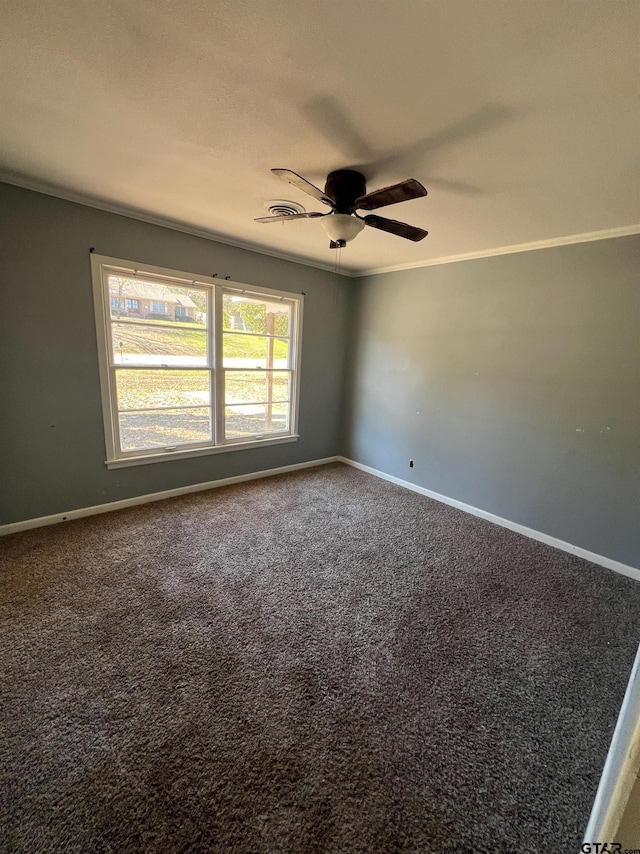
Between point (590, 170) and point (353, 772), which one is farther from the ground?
point (590, 170)

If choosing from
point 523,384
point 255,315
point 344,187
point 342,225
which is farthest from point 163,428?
point 523,384

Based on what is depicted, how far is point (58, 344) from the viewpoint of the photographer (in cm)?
265

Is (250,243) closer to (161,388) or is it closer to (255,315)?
(255,315)

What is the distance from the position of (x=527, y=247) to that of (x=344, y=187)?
6.26 ft

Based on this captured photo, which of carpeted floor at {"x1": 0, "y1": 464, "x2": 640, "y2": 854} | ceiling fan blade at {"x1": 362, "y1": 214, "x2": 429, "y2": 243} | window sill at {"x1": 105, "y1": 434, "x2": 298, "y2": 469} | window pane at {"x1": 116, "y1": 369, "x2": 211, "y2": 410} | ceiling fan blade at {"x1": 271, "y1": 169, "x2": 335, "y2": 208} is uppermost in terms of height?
ceiling fan blade at {"x1": 271, "y1": 169, "x2": 335, "y2": 208}

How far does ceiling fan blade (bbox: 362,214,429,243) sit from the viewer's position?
1.90 meters

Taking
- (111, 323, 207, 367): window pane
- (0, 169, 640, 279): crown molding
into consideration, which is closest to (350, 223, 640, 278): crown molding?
(0, 169, 640, 279): crown molding

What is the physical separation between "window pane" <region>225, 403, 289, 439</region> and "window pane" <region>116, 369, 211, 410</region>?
1.20 feet

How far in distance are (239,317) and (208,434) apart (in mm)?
1296

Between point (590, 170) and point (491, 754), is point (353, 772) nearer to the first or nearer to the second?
point (491, 754)

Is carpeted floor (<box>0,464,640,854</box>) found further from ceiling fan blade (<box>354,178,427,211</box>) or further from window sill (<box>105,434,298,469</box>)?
ceiling fan blade (<box>354,178,427,211</box>)

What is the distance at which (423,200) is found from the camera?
217 cm

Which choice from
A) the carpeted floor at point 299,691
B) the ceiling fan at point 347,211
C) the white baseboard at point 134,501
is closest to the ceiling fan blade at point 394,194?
the ceiling fan at point 347,211

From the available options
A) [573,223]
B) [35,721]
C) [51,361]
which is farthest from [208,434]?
[573,223]
